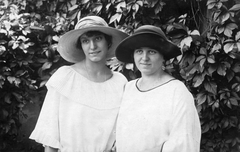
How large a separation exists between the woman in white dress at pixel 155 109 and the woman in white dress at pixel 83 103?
17cm

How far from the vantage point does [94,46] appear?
2.35 meters

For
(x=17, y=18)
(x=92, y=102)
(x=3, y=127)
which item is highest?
(x=17, y=18)

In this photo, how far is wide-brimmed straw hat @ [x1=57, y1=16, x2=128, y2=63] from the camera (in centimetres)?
235

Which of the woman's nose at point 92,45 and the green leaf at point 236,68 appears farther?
the green leaf at point 236,68

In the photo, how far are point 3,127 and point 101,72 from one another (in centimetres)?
229

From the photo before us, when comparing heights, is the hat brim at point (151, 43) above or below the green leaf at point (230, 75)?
above

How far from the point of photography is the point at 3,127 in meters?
4.25

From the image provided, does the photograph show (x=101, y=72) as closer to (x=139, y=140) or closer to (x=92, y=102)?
(x=92, y=102)

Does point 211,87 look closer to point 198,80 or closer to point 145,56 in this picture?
point 198,80

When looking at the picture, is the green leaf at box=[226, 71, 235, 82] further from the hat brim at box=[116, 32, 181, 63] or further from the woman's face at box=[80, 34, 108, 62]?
the woman's face at box=[80, 34, 108, 62]

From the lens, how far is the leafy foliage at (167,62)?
3500mm

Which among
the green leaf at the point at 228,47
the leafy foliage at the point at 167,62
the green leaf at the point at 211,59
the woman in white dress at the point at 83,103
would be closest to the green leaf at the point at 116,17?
the leafy foliage at the point at 167,62

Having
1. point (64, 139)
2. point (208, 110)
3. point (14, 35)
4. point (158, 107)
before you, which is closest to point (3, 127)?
point (14, 35)

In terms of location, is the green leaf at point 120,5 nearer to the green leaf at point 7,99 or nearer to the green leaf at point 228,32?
the green leaf at point 228,32
